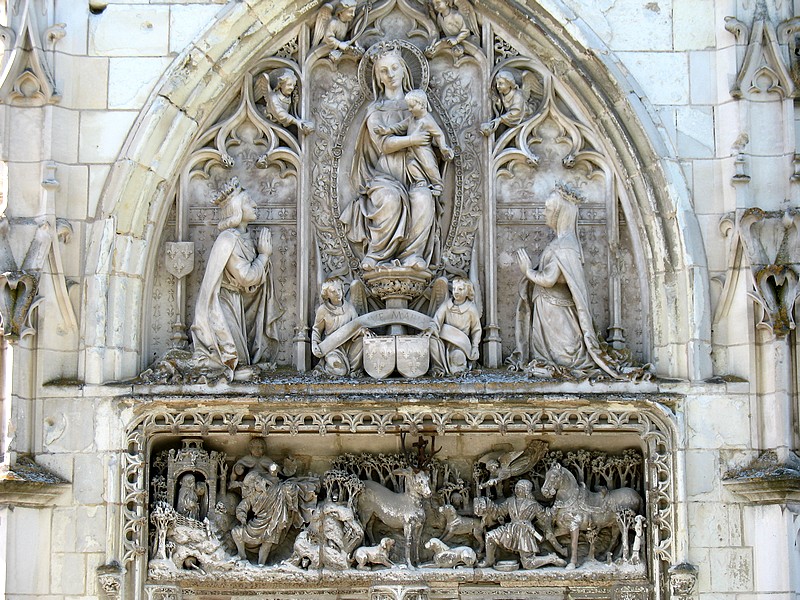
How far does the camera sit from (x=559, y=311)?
14039 millimetres

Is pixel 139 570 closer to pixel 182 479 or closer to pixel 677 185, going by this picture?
pixel 182 479

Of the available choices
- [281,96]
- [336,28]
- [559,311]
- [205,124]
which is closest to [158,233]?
[205,124]

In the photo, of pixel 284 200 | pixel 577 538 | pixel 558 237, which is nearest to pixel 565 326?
pixel 558 237

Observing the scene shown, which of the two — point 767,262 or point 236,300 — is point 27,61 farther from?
point 767,262

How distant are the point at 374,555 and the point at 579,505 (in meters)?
1.73

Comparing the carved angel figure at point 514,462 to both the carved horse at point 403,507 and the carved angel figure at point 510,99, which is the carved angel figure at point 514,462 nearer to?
the carved horse at point 403,507

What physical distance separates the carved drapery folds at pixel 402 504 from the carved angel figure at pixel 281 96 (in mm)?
2574

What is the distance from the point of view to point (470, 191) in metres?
14.5

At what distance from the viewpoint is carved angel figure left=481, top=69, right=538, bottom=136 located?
14.4 m

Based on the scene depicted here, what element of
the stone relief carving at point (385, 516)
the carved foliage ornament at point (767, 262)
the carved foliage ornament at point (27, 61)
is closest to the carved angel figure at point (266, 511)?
the stone relief carving at point (385, 516)

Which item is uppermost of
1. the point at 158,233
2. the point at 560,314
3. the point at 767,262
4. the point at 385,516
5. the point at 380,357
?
the point at 158,233

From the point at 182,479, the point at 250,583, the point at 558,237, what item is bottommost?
the point at 250,583

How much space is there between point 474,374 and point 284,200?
2285 mm

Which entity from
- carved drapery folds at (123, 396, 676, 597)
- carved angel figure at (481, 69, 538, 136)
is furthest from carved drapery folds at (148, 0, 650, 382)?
carved drapery folds at (123, 396, 676, 597)
